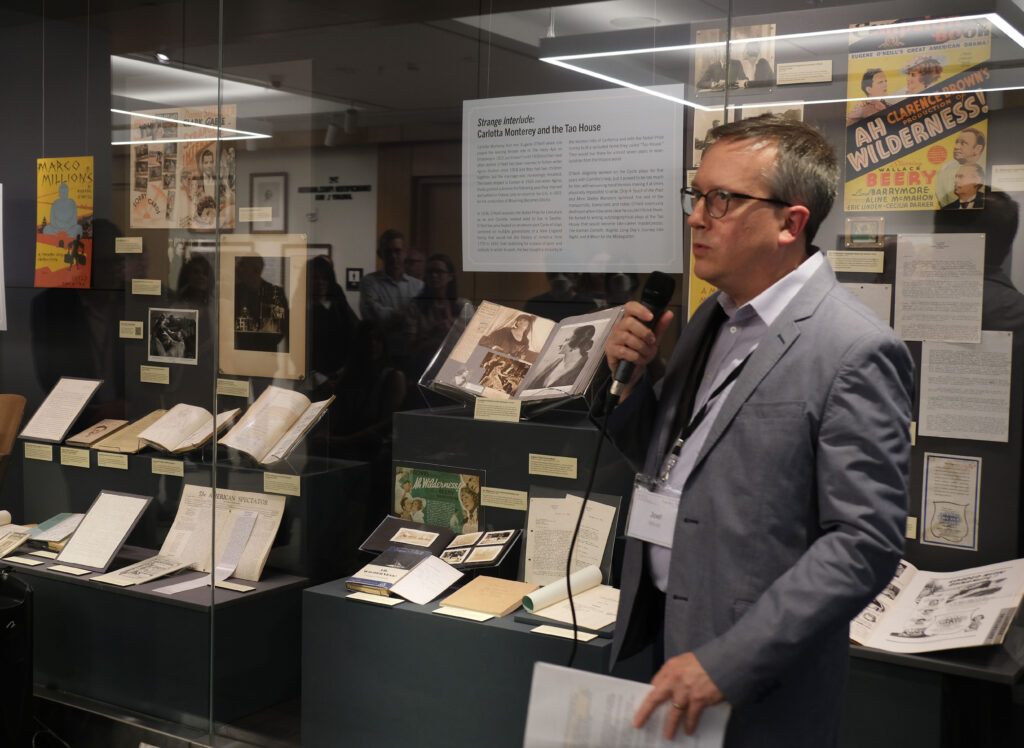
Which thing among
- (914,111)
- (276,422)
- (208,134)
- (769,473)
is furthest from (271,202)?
(769,473)

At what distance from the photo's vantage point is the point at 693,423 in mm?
1830

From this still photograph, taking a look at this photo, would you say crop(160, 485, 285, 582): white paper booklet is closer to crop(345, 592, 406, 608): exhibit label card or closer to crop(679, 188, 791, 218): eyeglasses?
crop(345, 592, 406, 608): exhibit label card

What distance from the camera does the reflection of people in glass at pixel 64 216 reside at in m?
3.76

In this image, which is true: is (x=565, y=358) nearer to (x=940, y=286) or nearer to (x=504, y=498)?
→ (x=504, y=498)

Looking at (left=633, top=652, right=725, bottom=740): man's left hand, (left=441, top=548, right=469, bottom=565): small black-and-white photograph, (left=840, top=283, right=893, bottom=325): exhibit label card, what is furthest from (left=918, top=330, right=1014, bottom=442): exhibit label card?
(left=441, top=548, right=469, bottom=565): small black-and-white photograph

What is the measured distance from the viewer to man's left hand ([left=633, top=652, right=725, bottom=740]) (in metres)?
1.56

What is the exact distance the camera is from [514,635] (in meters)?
2.53

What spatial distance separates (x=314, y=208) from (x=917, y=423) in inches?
70.2

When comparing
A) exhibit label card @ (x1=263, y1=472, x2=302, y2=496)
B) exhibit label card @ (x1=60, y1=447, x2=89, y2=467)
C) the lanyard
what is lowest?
exhibit label card @ (x1=60, y1=447, x2=89, y2=467)

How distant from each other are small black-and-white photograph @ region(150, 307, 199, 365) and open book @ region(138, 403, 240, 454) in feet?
0.56

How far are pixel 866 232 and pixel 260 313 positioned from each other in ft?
5.77

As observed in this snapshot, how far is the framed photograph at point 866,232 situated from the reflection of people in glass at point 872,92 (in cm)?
24

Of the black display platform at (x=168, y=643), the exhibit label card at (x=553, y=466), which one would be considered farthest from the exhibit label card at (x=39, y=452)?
the exhibit label card at (x=553, y=466)

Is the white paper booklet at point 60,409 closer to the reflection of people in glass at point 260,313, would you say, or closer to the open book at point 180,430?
the open book at point 180,430
